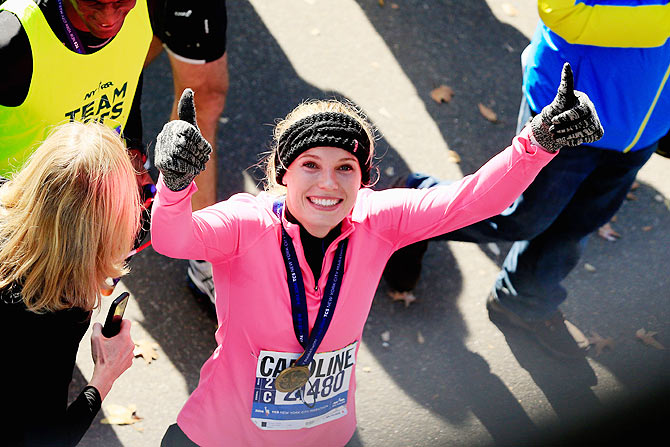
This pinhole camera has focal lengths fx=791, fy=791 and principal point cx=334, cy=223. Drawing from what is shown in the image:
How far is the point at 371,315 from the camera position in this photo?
4.29 meters

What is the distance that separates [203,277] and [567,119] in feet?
7.40

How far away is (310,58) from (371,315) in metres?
2.15

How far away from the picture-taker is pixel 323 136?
2422 mm

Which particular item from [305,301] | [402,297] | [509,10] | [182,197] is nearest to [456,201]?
→ [305,301]

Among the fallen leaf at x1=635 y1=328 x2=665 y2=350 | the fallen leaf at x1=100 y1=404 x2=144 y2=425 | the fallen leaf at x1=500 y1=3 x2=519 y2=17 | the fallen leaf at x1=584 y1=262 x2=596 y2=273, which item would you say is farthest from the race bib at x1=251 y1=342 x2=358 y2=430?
the fallen leaf at x1=500 y1=3 x2=519 y2=17

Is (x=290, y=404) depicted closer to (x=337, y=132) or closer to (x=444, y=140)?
(x=337, y=132)

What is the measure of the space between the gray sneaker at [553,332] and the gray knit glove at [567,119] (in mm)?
2073

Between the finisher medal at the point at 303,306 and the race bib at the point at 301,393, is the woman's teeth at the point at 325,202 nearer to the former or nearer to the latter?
the finisher medal at the point at 303,306

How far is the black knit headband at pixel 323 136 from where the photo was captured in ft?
7.97

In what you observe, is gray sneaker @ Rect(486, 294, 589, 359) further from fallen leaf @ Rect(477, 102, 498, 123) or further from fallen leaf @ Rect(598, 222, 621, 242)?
fallen leaf @ Rect(477, 102, 498, 123)

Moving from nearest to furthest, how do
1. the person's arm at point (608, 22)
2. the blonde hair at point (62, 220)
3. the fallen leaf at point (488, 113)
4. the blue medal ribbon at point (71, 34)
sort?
1. the blonde hair at point (62, 220)
2. the blue medal ribbon at point (71, 34)
3. the person's arm at point (608, 22)
4. the fallen leaf at point (488, 113)

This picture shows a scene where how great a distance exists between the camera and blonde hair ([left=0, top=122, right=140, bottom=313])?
7.00ft

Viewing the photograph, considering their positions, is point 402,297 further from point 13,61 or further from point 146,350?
point 13,61

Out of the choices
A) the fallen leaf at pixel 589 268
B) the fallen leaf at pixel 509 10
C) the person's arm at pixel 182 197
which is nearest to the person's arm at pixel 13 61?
the person's arm at pixel 182 197
